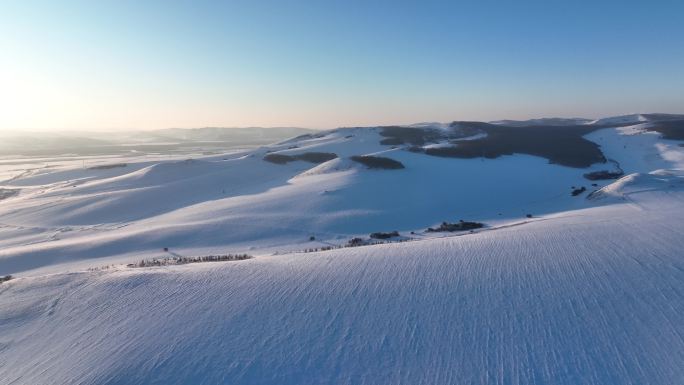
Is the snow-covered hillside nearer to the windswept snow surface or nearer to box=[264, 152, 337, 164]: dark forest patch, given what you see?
box=[264, 152, 337, 164]: dark forest patch

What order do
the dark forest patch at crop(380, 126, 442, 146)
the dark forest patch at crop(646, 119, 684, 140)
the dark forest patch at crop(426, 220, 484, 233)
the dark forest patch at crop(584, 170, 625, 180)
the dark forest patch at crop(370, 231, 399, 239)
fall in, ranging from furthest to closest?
the dark forest patch at crop(380, 126, 442, 146) < the dark forest patch at crop(646, 119, 684, 140) < the dark forest patch at crop(584, 170, 625, 180) < the dark forest patch at crop(370, 231, 399, 239) < the dark forest patch at crop(426, 220, 484, 233)

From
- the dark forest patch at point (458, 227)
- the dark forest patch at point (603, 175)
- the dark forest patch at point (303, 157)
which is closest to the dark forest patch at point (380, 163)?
the dark forest patch at point (603, 175)

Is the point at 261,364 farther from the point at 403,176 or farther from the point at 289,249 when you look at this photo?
the point at 403,176

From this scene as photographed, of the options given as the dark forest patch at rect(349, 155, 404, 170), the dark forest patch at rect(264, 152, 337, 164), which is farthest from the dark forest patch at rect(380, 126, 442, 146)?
the dark forest patch at rect(349, 155, 404, 170)

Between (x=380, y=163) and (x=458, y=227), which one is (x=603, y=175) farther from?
(x=458, y=227)

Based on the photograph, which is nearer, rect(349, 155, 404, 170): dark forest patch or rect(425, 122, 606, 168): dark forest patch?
rect(349, 155, 404, 170): dark forest patch

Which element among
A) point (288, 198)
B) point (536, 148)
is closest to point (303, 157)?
point (288, 198)
